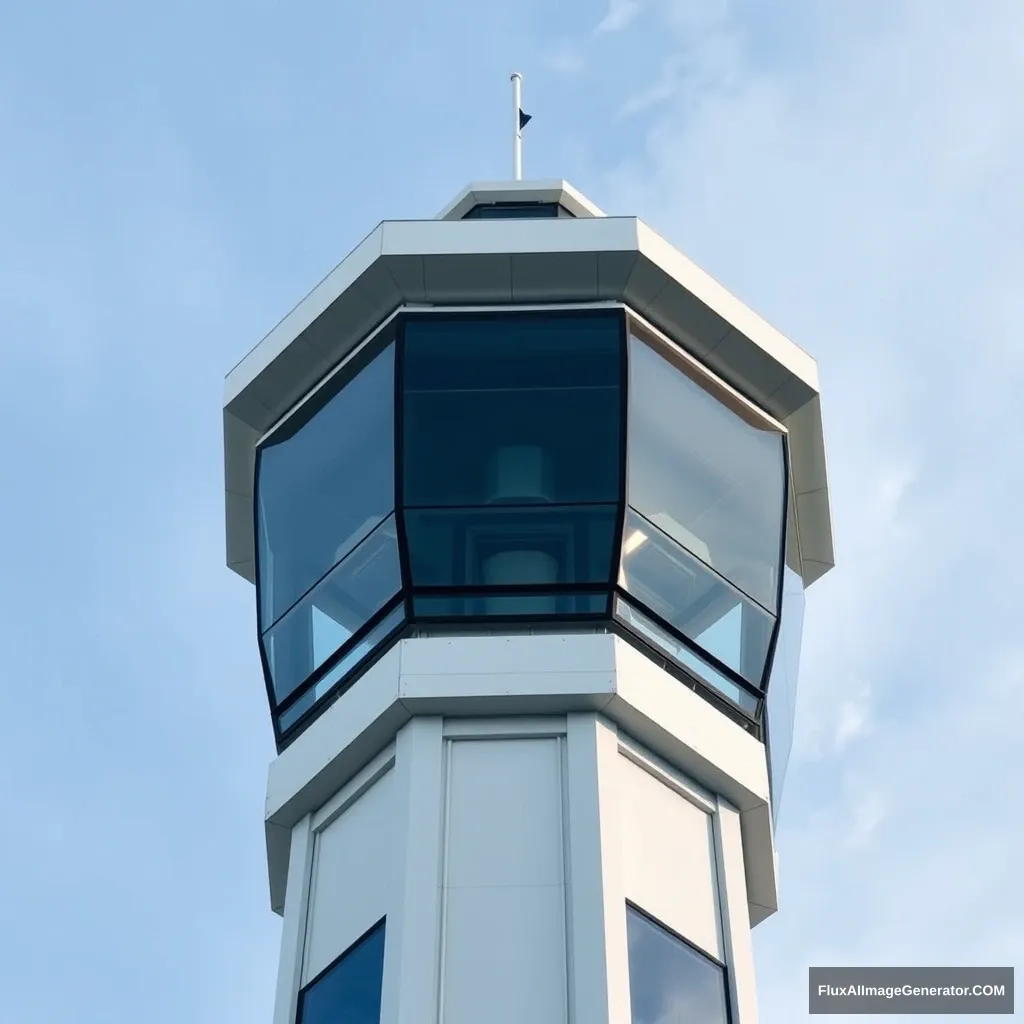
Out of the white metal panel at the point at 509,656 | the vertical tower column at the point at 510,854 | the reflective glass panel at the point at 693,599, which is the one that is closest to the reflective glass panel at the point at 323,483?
the white metal panel at the point at 509,656

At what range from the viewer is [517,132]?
84.8 feet

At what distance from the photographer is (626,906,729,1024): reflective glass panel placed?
51.8 feet

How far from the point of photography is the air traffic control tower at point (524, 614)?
1625cm

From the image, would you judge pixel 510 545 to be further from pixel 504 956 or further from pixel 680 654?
pixel 504 956

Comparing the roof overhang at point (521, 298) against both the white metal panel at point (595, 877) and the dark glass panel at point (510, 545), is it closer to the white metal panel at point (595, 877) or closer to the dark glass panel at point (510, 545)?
the dark glass panel at point (510, 545)

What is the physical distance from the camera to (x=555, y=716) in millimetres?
17625

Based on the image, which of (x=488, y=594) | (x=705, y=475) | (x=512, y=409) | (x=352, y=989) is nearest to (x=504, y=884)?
(x=352, y=989)

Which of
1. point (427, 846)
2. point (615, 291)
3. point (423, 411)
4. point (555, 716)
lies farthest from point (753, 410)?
point (427, 846)

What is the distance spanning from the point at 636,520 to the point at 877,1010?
490 centimetres

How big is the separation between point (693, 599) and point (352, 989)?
5.01 metres

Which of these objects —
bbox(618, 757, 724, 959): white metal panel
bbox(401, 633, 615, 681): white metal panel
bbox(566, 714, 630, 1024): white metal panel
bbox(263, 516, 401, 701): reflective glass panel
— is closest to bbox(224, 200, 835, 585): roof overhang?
bbox(263, 516, 401, 701): reflective glass panel

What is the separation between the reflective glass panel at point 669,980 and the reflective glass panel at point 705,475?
4.20m

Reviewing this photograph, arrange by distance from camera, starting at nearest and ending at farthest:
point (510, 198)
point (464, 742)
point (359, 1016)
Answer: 1. point (359, 1016)
2. point (464, 742)
3. point (510, 198)

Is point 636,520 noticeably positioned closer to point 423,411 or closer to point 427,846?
point 423,411
